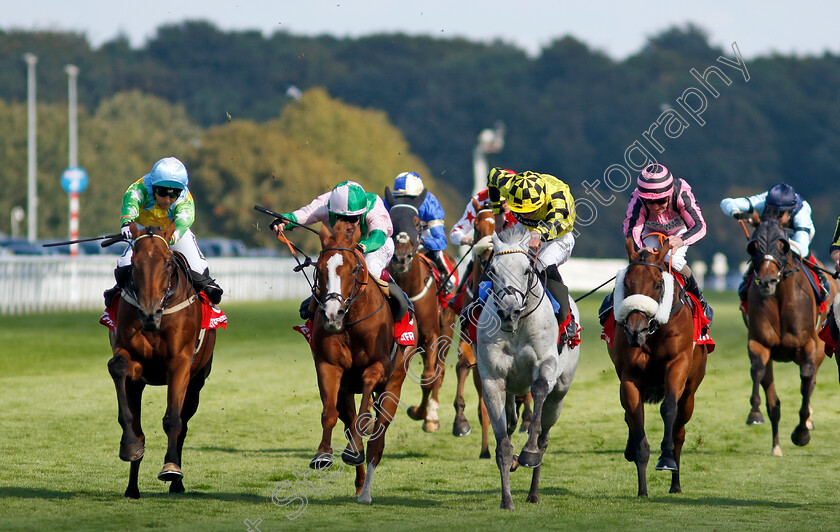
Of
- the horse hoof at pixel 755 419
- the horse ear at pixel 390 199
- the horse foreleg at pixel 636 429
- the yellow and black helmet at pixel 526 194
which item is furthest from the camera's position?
the horse hoof at pixel 755 419

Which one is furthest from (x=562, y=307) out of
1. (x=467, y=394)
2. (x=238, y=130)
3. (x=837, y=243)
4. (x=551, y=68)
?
(x=551, y=68)

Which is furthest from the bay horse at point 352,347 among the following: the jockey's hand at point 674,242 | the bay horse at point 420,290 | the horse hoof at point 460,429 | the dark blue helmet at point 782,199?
the dark blue helmet at point 782,199

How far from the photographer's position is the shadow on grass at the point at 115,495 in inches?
291

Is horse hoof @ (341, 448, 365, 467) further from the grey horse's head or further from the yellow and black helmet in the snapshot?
the yellow and black helmet

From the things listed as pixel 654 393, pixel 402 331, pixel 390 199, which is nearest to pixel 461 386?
pixel 390 199

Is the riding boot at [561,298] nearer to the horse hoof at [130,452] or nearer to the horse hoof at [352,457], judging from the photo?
the horse hoof at [352,457]

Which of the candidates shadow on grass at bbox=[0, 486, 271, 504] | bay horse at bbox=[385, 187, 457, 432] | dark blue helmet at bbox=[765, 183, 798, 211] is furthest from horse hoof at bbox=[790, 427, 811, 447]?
shadow on grass at bbox=[0, 486, 271, 504]

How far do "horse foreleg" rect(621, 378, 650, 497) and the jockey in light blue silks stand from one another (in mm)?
3099

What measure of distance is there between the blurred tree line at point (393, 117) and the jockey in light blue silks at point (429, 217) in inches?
1382

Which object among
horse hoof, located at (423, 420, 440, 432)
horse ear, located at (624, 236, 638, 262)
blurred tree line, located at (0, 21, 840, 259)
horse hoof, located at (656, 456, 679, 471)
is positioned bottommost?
horse hoof, located at (423, 420, 440, 432)

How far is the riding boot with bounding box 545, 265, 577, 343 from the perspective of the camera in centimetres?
769

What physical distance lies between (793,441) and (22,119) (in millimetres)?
43772

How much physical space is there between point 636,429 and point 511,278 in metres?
1.43

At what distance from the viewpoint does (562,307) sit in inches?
303
